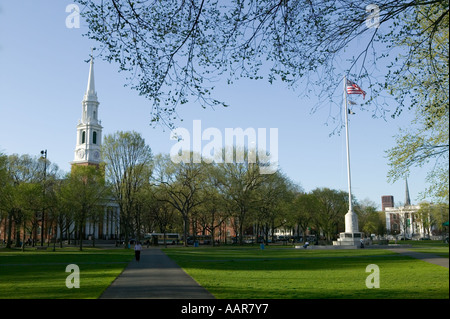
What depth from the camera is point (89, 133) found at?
110 m

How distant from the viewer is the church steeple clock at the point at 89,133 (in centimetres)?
10712

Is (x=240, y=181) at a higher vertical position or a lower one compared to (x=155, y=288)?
higher

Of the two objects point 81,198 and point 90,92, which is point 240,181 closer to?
point 81,198

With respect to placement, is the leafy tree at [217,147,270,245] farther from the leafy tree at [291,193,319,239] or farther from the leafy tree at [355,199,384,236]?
the leafy tree at [355,199,384,236]

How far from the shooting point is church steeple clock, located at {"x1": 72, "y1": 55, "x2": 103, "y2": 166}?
107125 mm

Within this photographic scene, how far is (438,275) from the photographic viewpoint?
18.6 metres

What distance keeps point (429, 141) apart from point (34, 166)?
187 ft

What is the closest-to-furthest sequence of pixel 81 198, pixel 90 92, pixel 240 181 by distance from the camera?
pixel 81 198 < pixel 240 181 < pixel 90 92

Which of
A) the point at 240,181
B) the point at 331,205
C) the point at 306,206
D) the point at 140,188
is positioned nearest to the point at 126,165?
the point at 140,188

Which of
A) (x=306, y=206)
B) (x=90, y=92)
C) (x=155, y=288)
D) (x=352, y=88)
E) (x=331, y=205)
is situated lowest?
(x=155, y=288)

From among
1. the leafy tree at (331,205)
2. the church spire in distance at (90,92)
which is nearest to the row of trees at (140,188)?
the leafy tree at (331,205)

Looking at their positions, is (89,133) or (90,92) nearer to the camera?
(90,92)
